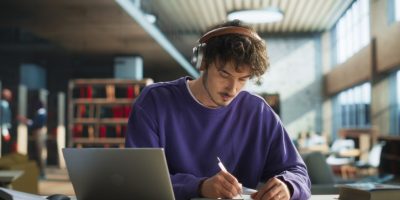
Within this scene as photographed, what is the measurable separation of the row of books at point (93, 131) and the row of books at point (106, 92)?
559 mm

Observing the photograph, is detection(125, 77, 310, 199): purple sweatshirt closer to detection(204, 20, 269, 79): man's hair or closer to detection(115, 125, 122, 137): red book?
detection(204, 20, 269, 79): man's hair

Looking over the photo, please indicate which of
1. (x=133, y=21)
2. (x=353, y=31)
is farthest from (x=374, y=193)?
(x=353, y=31)

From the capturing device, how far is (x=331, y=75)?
52.0 ft

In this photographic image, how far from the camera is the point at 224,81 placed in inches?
62.3

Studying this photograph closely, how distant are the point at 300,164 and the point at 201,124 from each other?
35cm

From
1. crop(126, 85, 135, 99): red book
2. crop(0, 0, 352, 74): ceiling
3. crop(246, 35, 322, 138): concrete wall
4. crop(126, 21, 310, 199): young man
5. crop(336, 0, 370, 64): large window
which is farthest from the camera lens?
crop(246, 35, 322, 138): concrete wall

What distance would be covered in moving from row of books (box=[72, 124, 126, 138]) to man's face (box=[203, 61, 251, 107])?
26.1 feet

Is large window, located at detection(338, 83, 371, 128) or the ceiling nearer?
the ceiling

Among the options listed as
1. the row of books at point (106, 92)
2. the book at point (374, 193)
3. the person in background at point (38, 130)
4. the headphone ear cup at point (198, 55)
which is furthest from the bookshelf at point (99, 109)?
the book at point (374, 193)

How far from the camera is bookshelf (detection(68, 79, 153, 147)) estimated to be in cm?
940

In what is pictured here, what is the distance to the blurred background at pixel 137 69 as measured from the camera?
8266mm

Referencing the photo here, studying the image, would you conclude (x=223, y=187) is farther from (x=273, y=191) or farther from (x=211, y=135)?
(x=211, y=135)

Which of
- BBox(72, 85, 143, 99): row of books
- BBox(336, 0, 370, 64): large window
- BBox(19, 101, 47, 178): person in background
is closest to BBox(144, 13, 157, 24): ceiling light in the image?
BBox(72, 85, 143, 99): row of books

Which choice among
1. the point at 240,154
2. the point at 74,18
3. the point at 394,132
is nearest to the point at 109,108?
the point at 74,18
